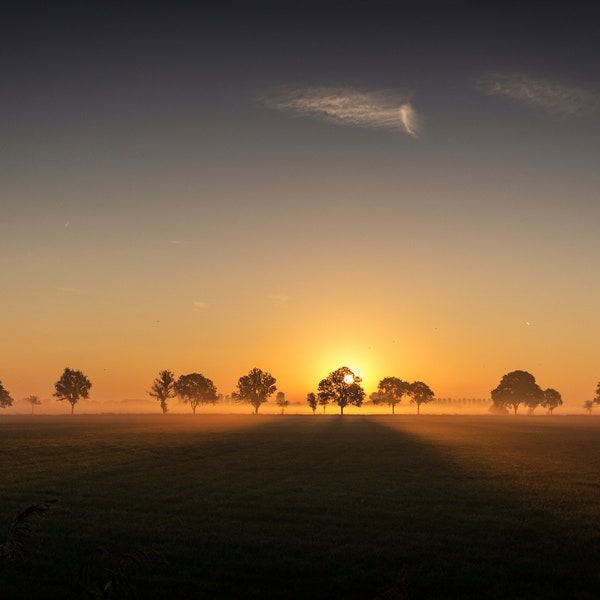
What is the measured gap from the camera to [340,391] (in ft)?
627

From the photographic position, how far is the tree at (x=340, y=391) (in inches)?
7500

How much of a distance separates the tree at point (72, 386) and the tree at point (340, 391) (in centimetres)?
8171

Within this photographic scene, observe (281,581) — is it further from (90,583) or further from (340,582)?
(90,583)

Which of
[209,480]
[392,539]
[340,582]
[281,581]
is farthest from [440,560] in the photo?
[209,480]

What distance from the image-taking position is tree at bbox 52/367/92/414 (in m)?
183

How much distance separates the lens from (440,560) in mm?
16297

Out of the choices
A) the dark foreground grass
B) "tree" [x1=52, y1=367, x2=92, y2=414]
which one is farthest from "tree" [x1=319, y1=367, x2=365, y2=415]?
the dark foreground grass

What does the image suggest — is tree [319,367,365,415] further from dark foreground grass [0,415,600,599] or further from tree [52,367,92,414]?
dark foreground grass [0,415,600,599]

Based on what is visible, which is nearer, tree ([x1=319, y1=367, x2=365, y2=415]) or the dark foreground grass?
the dark foreground grass

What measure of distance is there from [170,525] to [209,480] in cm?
1144

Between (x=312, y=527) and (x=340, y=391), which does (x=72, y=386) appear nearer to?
(x=340, y=391)

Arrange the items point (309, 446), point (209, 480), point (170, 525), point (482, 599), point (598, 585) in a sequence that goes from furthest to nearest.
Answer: point (309, 446)
point (209, 480)
point (170, 525)
point (598, 585)
point (482, 599)

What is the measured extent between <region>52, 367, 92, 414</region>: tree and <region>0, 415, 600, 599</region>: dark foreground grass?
153 meters

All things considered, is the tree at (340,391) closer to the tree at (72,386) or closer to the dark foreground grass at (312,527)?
the tree at (72,386)
